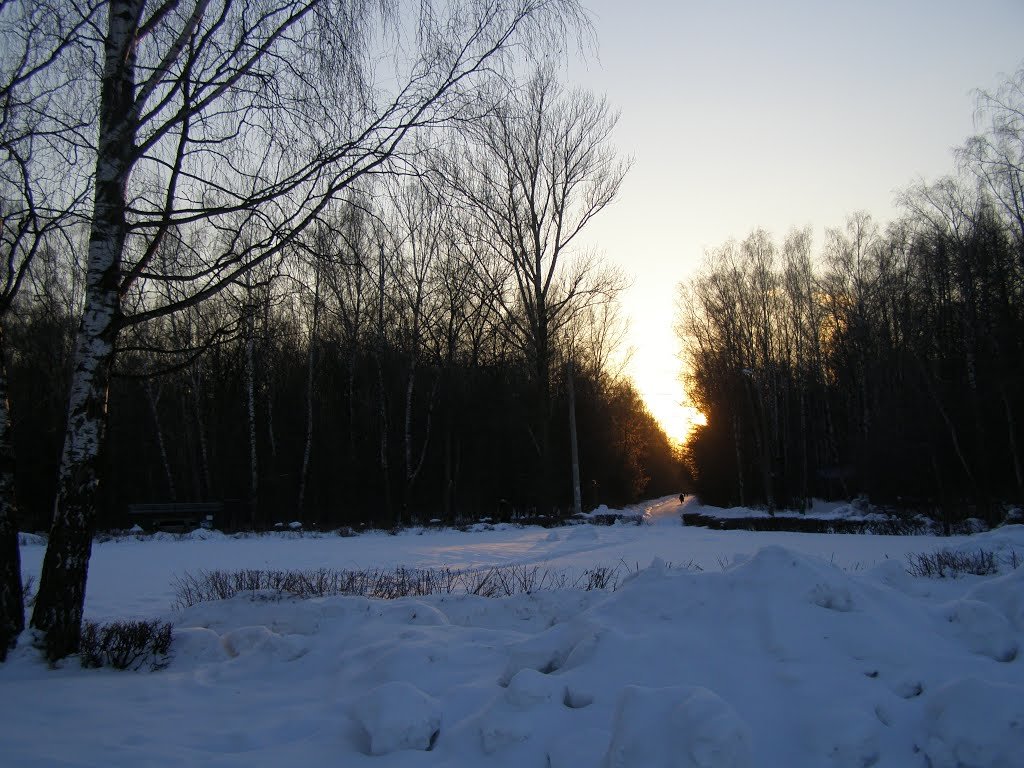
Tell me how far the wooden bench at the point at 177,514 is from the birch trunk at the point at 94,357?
17973 millimetres

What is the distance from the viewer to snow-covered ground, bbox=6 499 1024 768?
299 cm

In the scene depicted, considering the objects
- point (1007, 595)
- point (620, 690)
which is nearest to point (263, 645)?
point (620, 690)

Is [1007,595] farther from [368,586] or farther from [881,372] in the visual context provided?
[881,372]

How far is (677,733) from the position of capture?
2.91 m

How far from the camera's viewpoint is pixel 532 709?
3.43 meters

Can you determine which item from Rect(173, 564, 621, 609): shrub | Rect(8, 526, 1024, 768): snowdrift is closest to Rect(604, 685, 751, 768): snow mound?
Rect(8, 526, 1024, 768): snowdrift

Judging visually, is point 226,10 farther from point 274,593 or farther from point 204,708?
point 274,593

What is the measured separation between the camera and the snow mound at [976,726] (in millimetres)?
2787

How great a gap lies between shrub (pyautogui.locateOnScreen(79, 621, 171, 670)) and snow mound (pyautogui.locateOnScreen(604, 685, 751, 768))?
3628 millimetres

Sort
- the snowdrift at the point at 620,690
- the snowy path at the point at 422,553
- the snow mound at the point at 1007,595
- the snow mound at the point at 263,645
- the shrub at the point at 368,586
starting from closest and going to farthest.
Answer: the snowdrift at the point at 620,690 < the snow mound at the point at 1007,595 < the snow mound at the point at 263,645 < the shrub at the point at 368,586 < the snowy path at the point at 422,553

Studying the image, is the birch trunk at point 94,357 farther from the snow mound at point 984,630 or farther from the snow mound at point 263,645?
the snow mound at point 984,630

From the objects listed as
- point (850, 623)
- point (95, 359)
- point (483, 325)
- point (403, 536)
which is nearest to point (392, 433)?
point (483, 325)

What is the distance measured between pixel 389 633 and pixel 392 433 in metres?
26.2

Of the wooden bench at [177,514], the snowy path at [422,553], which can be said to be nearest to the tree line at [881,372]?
the snowy path at [422,553]
